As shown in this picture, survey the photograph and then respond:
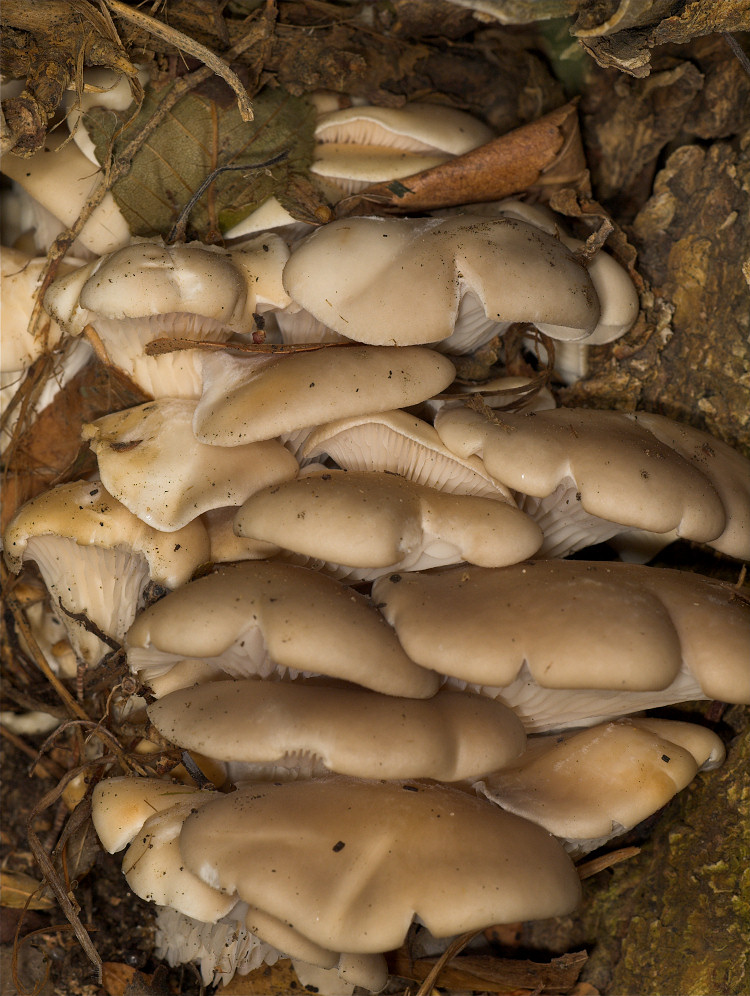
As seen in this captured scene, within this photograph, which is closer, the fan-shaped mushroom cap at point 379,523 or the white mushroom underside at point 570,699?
the fan-shaped mushroom cap at point 379,523

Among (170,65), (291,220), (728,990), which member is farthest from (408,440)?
(728,990)

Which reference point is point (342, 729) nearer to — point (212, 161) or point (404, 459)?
point (404, 459)

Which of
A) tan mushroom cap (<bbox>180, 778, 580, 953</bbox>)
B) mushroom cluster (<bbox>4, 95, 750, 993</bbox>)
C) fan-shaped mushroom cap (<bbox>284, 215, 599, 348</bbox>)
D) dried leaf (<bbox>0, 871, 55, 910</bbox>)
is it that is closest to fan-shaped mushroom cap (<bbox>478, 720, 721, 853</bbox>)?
mushroom cluster (<bbox>4, 95, 750, 993</bbox>)

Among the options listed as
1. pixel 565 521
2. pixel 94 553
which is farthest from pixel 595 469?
pixel 94 553

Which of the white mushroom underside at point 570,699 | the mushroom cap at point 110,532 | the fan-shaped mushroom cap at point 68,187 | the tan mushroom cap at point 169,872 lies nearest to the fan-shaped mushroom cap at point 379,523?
the mushroom cap at point 110,532

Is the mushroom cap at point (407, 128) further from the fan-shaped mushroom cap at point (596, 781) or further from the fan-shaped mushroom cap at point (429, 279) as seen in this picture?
the fan-shaped mushroom cap at point (596, 781)

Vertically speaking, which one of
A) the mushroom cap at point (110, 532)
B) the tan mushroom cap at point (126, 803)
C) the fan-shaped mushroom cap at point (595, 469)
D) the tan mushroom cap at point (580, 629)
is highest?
the fan-shaped mushroom cap at point (595, 469)

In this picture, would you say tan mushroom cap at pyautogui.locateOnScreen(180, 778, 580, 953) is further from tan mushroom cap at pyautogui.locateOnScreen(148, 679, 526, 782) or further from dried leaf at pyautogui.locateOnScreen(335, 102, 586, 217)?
dried leaf at pyautogui.locateOnScreen(335, 102, 586, 217)
